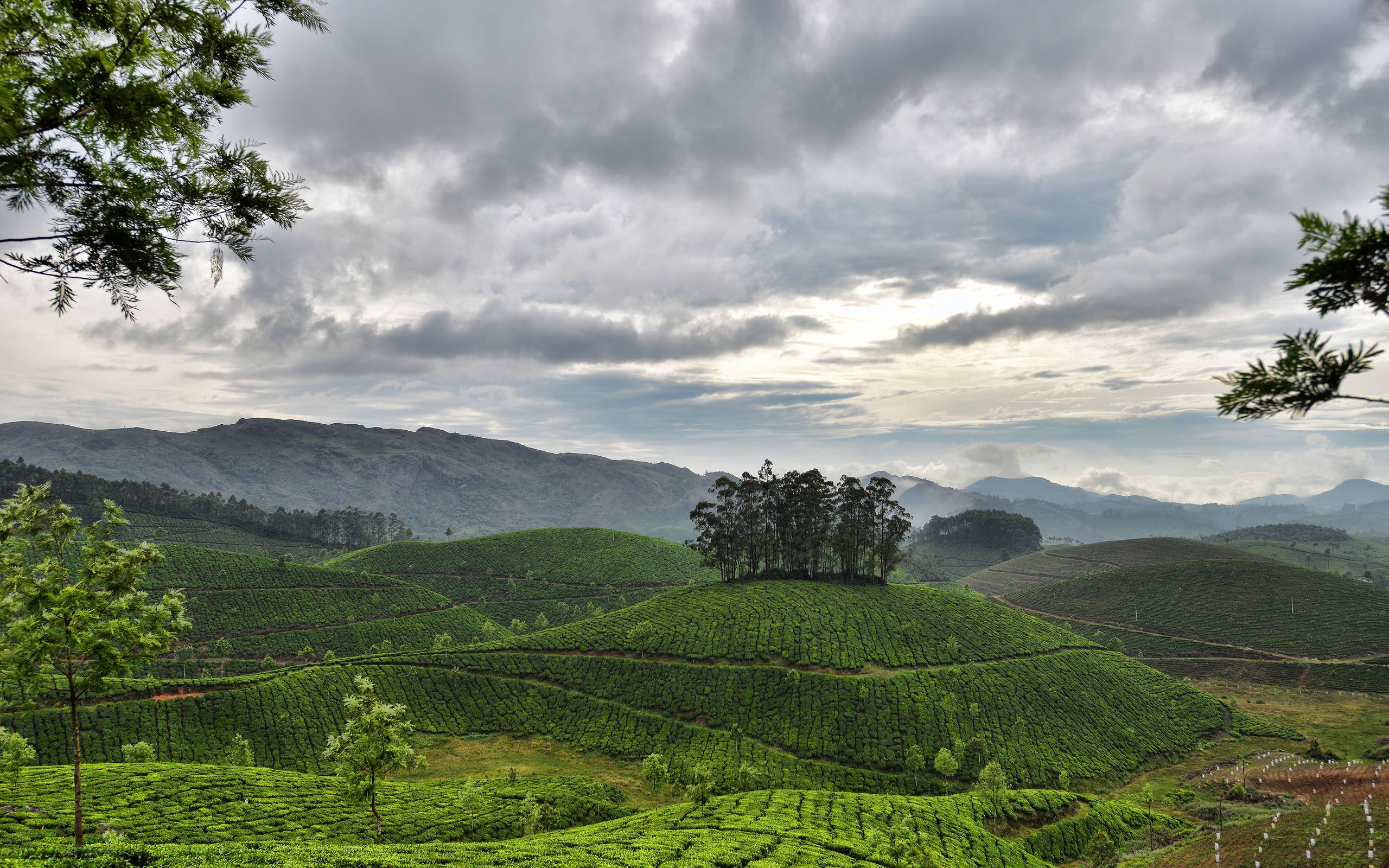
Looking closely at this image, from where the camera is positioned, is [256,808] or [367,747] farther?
[256,808]

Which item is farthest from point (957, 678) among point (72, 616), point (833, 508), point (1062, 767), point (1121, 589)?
point (1121, 589)

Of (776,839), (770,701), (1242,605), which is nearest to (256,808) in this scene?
(776,839)

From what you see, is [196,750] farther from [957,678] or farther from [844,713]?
[957,678]

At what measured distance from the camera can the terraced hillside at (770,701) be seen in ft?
169

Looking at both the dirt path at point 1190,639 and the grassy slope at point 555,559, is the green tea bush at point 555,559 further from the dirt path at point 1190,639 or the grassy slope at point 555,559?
the dirt path at point 1190,639

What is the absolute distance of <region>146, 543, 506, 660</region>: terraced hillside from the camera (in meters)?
90.6

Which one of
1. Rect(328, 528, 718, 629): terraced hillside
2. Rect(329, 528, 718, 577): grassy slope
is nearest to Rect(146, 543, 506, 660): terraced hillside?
Rect(328, 528, 718, 629): terraced hillside

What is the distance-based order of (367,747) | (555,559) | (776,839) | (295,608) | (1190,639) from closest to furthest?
(367,747) → (776,839) → (295,608) → (1190,639) → (555,559)

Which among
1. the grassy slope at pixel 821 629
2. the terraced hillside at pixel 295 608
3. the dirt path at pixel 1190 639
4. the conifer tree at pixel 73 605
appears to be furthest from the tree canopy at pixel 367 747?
the dirt path at pixel 1190 639

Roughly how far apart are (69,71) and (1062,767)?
75.1m

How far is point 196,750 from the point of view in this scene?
50125 mm

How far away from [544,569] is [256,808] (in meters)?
108

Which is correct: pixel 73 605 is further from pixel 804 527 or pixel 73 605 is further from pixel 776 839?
pixel 804 527

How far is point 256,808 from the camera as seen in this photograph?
3139 cm
